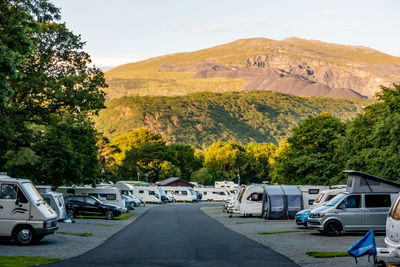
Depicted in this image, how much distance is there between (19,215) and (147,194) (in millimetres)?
56762

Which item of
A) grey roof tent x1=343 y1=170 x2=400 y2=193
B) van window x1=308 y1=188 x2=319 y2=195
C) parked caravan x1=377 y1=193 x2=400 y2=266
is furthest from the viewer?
van window x1=308 y1=188 x2=319 y2=195

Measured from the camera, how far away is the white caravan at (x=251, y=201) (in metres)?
41.5

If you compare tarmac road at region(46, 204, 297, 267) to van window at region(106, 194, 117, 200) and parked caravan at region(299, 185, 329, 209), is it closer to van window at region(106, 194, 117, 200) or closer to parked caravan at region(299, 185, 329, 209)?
parked caravan at region(299, 185, 329, 209)

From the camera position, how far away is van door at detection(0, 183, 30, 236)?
1884 centimetres

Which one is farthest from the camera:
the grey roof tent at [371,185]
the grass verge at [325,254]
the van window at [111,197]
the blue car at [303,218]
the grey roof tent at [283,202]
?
the van window at [111,197]

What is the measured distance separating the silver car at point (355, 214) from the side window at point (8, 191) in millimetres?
12484

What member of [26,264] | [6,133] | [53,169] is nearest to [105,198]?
[53,169]

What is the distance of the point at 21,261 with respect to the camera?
48.0ft

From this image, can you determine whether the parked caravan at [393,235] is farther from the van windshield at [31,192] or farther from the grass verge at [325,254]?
the van windshield at [31,192]

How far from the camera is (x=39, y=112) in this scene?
31797 millimetres

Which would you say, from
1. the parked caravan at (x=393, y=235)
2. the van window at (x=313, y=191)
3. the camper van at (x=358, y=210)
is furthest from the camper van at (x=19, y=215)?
the van window at (x=313, y=191)

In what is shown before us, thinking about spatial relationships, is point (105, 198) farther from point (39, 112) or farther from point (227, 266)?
point (227, 266)

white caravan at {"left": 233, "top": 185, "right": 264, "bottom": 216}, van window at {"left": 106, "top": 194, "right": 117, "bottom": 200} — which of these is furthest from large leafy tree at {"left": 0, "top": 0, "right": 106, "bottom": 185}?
white caravan at {"left": 233, "top": 185, "right": 264, "bottom": 216}

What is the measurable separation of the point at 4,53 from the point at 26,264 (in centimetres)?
702
